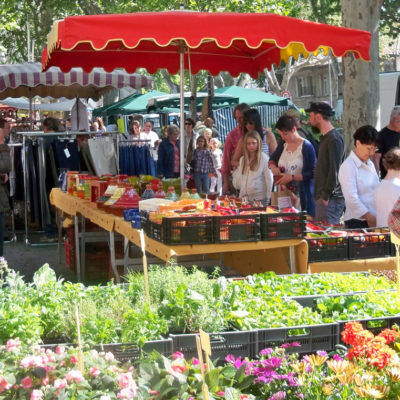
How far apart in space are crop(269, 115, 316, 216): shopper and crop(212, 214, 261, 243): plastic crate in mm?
1853

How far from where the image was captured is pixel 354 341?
3.12 meters

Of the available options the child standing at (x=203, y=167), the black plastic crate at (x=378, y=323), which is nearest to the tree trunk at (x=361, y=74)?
the child standing at (x=203, y=167)

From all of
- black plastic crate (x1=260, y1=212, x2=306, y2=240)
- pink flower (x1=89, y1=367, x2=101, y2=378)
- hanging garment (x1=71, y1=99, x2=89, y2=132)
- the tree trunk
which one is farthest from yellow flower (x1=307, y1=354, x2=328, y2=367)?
hanging garment (x1=71, y1=99, x2=89, y2=132)

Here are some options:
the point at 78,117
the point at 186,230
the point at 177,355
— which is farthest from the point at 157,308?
the point at 78,117

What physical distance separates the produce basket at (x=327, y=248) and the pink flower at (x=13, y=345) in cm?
290

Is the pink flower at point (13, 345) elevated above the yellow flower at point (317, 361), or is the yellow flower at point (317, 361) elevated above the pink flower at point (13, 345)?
the pink flower at point (13, 345)

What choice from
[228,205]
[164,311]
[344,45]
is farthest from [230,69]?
[164,311]

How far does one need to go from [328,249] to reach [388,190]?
0.82 metres

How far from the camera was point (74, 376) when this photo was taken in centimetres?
279

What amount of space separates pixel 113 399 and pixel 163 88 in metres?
85.7

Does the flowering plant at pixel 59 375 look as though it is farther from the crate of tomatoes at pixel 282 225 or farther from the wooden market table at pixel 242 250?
the crate of tomatoes at pixel 282 225

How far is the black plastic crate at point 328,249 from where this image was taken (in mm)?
5520

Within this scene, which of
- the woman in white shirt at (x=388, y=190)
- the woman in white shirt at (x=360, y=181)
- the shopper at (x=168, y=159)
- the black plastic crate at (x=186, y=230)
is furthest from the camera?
the shopper at (x=168, y=159)

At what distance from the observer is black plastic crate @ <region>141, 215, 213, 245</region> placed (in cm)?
541
